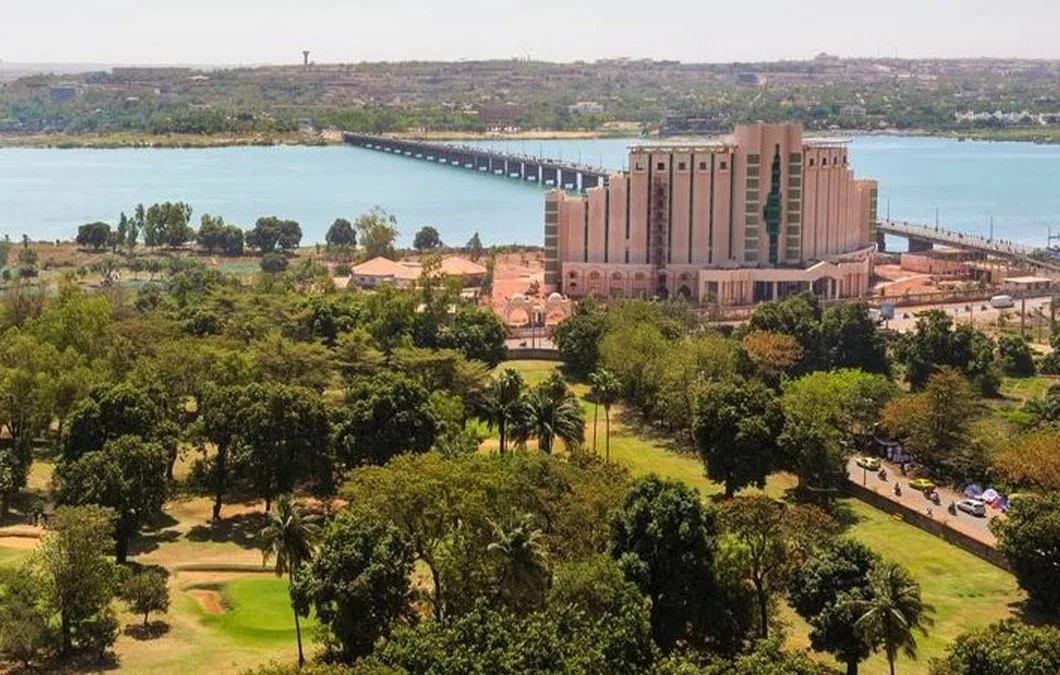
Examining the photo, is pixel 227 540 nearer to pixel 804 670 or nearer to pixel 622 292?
pixel 804 670

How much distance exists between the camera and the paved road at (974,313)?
50.8 m

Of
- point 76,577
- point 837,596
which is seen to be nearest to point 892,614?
point 837,596

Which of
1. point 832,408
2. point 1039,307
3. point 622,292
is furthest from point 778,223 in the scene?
point 832,408

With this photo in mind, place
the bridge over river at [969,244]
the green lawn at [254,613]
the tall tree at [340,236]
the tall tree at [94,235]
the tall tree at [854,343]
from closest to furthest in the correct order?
the green lawn at [254,613], the tall tree at [854,343], the bridge over river at [969,244], the tall tree at [94,235], the tall tree at [340,236]

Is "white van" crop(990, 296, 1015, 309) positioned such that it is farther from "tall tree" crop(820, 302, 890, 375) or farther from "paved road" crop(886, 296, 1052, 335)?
"tall tree" crop(820, 302, 890, 375)

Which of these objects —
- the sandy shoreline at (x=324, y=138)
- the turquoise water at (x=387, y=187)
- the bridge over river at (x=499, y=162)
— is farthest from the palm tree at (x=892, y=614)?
the sandy shoreline at (x=324, y=138)

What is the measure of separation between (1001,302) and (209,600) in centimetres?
3988

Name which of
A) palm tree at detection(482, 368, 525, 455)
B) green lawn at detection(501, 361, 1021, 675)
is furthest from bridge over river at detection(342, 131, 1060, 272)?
palm tree at detection(482, 368, 525, 455)

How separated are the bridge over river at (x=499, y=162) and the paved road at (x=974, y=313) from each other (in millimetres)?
41638

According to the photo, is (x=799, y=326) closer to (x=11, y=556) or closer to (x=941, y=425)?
(x=941, y=425)

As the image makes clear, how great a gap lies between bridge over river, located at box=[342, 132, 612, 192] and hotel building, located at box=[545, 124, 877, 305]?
39218 mm

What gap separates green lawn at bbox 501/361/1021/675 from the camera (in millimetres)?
22219

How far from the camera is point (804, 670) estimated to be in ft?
54.9

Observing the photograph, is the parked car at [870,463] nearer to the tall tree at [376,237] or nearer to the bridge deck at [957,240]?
the tall tree at [376,237]
